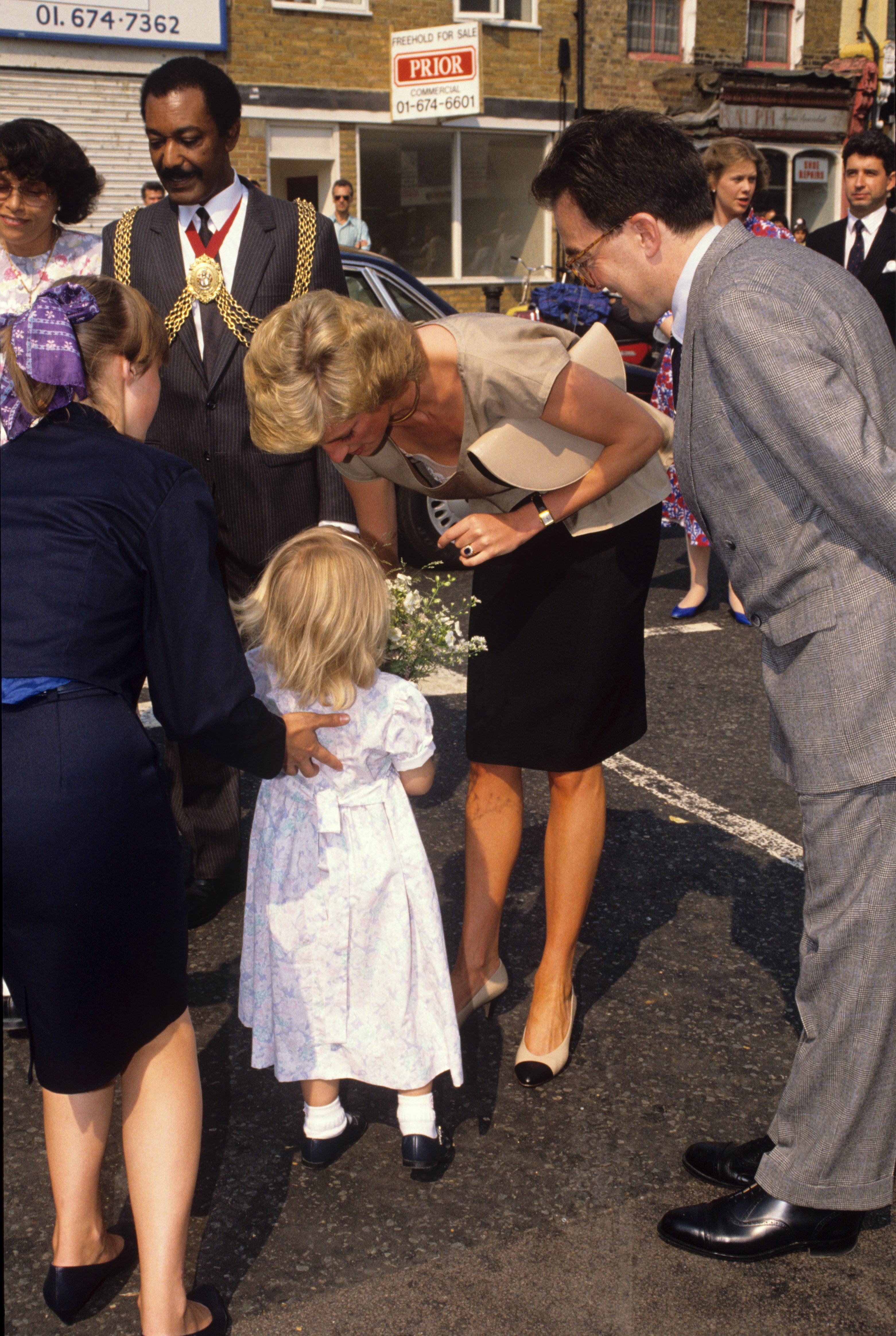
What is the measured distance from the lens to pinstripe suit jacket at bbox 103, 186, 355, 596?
335 cm

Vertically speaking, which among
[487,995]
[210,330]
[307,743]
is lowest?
[487,995]

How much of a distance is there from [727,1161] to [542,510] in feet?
4.84

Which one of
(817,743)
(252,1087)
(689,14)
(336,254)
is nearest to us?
A: (817,743)

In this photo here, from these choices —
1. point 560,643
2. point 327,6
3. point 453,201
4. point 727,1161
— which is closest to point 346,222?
point 327,6

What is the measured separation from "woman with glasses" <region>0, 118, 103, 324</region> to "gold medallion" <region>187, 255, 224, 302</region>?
50 cm

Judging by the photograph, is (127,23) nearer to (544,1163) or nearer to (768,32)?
(768,32)

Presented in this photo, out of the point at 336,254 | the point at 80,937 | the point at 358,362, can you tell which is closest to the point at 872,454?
the point at 358,362

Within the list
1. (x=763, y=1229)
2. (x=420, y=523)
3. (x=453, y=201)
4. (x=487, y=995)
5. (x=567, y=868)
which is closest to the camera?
(x=763, y=1229)

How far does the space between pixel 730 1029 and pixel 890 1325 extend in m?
0.96

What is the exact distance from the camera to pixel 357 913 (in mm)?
2613

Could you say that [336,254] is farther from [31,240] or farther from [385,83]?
[385,83]

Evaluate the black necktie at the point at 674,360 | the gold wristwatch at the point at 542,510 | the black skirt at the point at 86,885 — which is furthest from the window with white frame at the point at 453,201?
the black skirt at the point at 86,885

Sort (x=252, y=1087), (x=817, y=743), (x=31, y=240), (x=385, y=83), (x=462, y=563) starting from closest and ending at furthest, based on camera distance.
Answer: (x=817, y=743) → (x=462, y=563) → (x=252, y=1087) → (x=31, y=240) → (x=385, y=83)

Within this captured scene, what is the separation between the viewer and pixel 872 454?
1.94 metres
